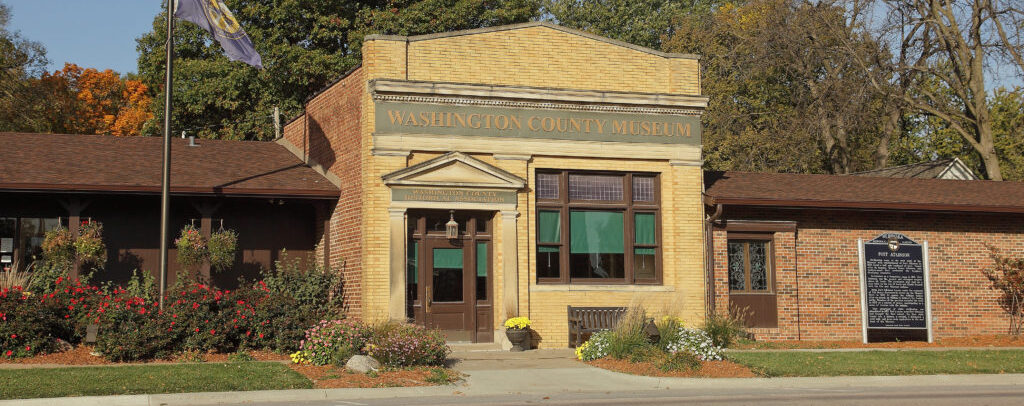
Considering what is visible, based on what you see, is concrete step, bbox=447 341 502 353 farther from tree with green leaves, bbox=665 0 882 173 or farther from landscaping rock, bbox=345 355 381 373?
tree with green leaves, bbox=665 0 882 173

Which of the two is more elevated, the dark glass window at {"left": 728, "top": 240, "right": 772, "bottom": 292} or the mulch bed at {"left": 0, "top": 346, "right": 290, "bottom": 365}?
the dark glass window at {"left": 728, "top": 240, "right": 772, "bottom": 292}

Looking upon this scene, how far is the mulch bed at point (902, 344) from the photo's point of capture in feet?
70.0

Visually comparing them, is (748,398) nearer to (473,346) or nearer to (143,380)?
(473,346)

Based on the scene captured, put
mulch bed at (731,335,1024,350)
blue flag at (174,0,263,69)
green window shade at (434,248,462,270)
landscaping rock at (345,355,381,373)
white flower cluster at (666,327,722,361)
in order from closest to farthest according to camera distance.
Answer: landscaping rock at (345,355,381,373), white flower cluster at (666,327,722,361), blue flag at (174,0,263,69), green window shade at (434,248,462,270), mulch bed at (731,335,1024,350)

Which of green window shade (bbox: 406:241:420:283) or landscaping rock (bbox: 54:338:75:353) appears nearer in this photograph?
landscaping rock (bbox: 54:338:75:353)

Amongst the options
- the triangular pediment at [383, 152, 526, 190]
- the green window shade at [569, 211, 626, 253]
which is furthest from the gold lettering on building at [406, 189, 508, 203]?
the green window shade at [569, 211, 626, 253]

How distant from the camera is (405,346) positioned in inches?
642

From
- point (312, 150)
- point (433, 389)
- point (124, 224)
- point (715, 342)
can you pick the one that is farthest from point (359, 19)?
point (433, 389)

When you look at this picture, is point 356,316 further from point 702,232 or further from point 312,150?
point 702,232

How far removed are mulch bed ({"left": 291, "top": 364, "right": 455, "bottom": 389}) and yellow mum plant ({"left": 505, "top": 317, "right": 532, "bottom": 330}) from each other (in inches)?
153

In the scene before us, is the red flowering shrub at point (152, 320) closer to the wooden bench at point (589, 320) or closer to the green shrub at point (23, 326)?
the green shrub at point (23, 326)

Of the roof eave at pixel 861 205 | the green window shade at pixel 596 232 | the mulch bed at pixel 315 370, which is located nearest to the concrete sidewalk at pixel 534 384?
the mulch bed at pixel 315 370

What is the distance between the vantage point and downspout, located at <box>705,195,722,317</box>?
872 inches

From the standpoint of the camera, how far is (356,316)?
796 inches
